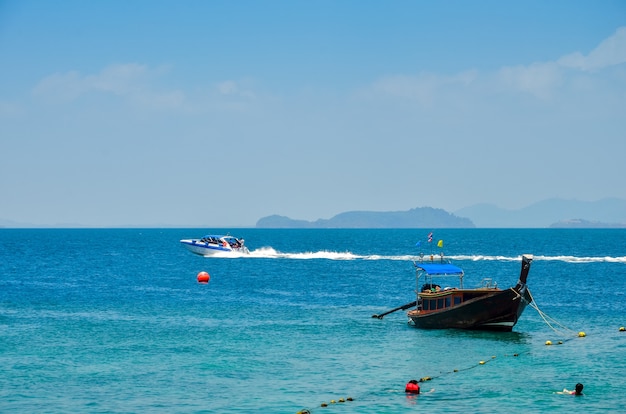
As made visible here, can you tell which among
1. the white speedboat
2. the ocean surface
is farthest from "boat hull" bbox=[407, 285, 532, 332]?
the white speedboat

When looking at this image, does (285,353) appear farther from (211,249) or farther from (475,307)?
(211,249)

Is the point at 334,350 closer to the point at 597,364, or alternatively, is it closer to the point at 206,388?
the point at 206,388

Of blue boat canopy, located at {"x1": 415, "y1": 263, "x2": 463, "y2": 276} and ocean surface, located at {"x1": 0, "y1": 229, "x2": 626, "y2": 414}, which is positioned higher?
blue boat canopy, located at {"x1": 415, "y1": 263, "x2": 463, "y2": 276}

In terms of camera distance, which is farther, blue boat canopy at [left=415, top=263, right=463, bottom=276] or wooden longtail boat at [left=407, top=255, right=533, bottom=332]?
blue boat canopy at [left=415, top=263, right=463, bottom=276]

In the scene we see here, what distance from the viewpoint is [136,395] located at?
117 ft

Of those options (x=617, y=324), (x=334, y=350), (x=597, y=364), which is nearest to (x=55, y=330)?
(x=334, y=350)

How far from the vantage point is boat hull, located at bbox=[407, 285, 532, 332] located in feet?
176

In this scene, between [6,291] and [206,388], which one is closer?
[206,388]

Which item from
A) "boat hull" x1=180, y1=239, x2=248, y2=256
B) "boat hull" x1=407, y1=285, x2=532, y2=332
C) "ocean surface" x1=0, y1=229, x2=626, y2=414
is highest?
"boat hull" x1=180, y1=239, x2=248, y2=256

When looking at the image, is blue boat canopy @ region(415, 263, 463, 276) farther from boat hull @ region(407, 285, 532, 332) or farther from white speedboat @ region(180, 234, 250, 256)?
white speedboat @ region(180, 234, 250, 256)

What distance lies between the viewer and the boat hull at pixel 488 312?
5362 centimetres

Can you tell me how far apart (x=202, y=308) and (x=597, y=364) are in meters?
37.5

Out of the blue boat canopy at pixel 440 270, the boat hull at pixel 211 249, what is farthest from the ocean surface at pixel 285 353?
the boat hull at pixel 211 249

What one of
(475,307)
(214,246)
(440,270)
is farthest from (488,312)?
(214,246)
